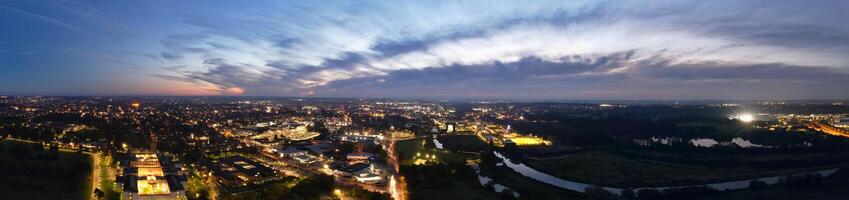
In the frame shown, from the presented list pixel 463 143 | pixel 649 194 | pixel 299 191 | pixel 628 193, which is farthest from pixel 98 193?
Answer: pixel 463 143

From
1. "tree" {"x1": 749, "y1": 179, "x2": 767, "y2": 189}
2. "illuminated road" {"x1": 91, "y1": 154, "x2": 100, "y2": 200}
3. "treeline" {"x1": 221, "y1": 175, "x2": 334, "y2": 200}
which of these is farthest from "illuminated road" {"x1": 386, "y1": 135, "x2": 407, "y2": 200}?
"tree" {"x1": 749, "y1": 179, "x2": 767, "y2": 189}

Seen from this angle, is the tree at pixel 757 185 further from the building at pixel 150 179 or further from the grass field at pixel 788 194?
the building at pixel 150 179

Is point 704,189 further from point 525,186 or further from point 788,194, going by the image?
point 525,186

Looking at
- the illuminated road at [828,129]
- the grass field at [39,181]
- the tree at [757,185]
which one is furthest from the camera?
the illuminated road at [828,129]

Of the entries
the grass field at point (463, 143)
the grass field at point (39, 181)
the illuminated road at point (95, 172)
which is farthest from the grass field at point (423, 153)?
the grass field at point (39, 181)

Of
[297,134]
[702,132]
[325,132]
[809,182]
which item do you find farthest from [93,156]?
A: [702,132]
